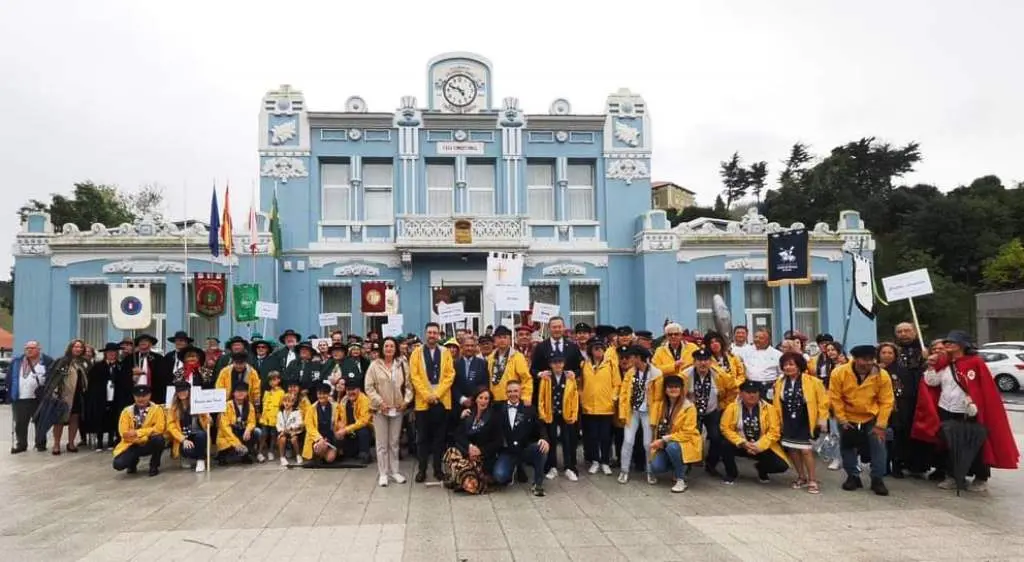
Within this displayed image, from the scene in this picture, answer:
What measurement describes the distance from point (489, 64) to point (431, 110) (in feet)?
7.48

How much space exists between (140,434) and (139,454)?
25cm

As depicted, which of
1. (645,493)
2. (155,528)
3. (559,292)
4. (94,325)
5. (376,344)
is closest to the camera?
(155,528)

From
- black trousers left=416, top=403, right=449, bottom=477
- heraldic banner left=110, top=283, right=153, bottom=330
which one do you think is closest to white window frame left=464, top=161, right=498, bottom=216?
heraldic banner left=110, top=283, right=153, bottom=330

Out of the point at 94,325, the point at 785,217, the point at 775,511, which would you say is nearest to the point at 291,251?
the point at 94,325

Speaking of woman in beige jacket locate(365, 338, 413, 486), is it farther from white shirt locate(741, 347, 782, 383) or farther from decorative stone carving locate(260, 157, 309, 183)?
decorative stone carving locate(260, 157, 309, 183)

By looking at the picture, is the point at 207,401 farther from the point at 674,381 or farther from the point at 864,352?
the point at 864,352

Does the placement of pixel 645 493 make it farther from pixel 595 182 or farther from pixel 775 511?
pixel 595 182

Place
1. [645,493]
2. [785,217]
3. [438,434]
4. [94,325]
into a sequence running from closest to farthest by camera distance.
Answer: [645,493], [438,434], [94,325], [785,217]

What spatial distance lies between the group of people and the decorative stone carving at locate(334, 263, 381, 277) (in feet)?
29.5

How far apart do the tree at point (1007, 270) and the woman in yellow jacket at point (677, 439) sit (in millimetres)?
36358

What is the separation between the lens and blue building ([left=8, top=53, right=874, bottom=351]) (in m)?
18.0

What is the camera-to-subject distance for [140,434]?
8.58m

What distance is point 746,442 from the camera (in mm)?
7703

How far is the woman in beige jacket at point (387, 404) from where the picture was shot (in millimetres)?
7946
